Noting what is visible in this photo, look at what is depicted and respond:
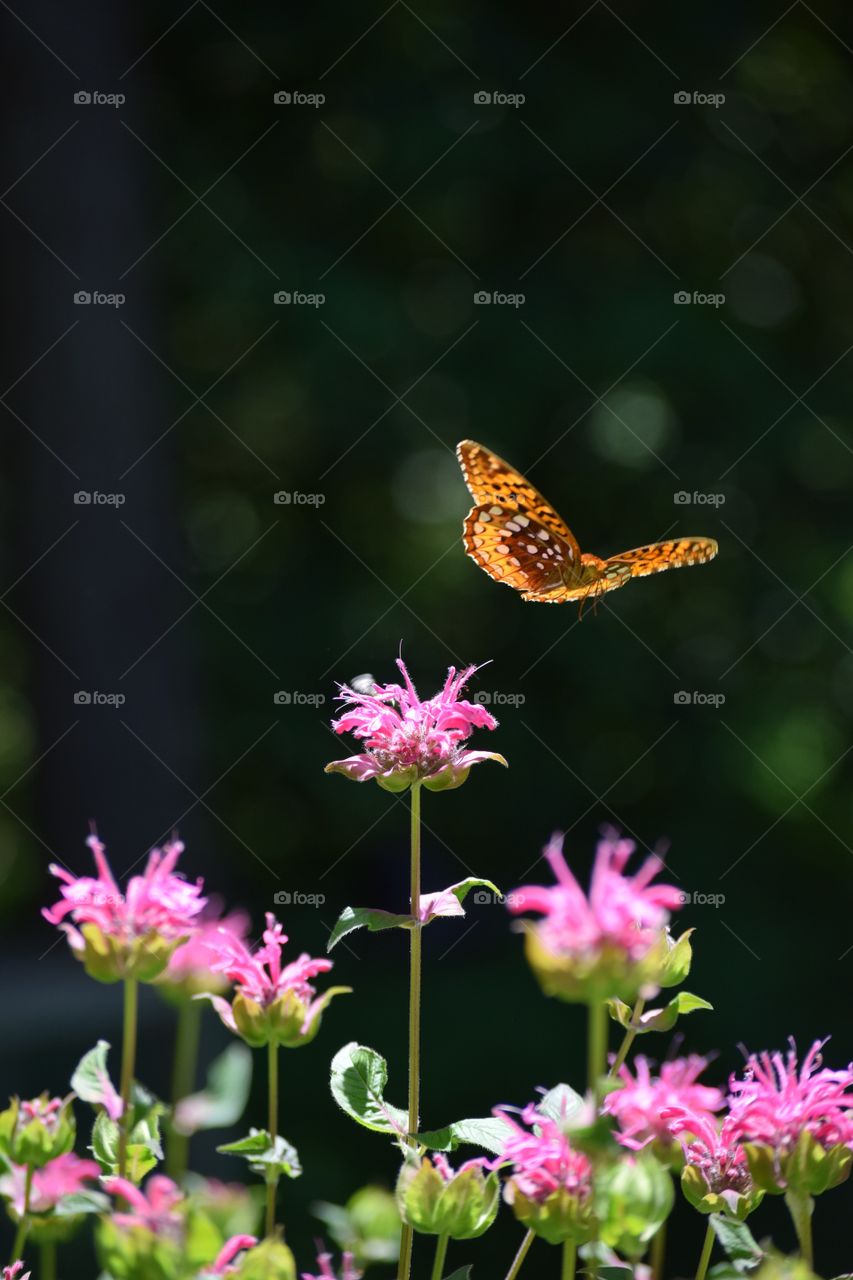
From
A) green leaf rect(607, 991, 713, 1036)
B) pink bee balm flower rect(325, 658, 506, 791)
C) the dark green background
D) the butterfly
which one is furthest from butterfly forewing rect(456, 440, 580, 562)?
the dark green background

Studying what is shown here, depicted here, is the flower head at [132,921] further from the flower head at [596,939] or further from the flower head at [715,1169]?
the flower head at [715,1169]

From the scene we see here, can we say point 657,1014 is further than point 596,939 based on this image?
Yes

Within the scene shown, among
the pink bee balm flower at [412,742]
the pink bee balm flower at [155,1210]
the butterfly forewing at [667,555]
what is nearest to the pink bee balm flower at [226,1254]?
the pink bee balm flower at [155,1210]

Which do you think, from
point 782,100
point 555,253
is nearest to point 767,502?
point 555,253

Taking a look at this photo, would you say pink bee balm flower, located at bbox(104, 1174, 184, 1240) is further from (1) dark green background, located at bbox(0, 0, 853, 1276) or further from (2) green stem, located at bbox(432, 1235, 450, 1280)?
(1) dark green background, located at bbox(0, 0, 853, 1276)

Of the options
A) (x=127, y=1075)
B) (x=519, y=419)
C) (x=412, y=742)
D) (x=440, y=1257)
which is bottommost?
(x=440, y=1257)

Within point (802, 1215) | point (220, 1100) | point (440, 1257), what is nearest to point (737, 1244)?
point (802, 1215)

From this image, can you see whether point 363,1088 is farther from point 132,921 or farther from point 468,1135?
point 132,921
